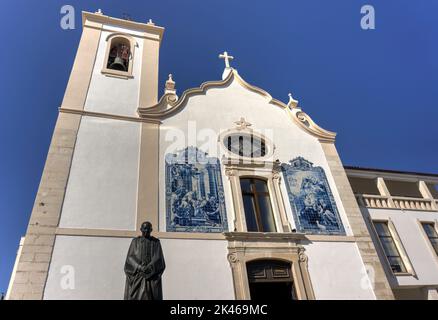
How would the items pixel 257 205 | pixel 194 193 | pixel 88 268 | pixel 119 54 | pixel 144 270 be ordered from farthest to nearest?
pixel 119 54, pixel 257 205, pixel 194 193, pixel 88 268, pixel 144 270

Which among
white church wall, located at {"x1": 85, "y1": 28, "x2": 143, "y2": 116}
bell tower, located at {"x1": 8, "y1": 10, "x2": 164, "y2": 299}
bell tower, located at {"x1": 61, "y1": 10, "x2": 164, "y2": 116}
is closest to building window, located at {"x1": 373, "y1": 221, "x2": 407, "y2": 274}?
bell tower, located at {"x1": 8, "y1": 10, "x2": 164, "y2": 299}

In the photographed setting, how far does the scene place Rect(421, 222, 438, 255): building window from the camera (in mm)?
12328

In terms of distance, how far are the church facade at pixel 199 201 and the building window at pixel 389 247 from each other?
7 cm

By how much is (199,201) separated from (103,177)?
9.37 ft

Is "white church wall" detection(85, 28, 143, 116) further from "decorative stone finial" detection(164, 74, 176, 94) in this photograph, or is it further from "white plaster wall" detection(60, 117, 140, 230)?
"decorative stone finial" detection(164, 74, 176, 94)

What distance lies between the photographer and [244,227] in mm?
9289

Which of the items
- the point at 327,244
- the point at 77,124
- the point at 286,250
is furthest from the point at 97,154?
the point at 327,244

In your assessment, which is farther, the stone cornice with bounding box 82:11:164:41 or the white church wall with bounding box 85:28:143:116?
the stone cornice with bounding box 82:11:164:41

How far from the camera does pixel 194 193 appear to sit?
959 centimetres

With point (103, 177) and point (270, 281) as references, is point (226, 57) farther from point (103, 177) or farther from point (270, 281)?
point (270, 281)

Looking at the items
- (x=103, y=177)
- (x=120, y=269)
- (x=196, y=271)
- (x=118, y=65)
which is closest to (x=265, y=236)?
(x=196, y=271)

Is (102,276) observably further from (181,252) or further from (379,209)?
(379,209)

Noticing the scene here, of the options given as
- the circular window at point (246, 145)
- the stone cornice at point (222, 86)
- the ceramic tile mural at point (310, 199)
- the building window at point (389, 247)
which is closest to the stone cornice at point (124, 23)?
the stone cornice at point (222, 86)

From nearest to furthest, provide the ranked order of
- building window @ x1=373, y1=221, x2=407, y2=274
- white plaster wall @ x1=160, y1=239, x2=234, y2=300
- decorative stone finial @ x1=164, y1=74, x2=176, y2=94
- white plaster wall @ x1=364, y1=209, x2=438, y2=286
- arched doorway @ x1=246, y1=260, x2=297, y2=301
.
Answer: white plaster wall @ x1=160, y1=239, x2=234, y2=300 → arched doorway @ x1=246, y1=260, x2=297, y2=301 → white plaster wall @ x1=364, y1=209, x2=438, y2=286 → building window @ x1=373, y1=221, x2=407, y2=274 → decorative stone finial @ x1=164, y1=74, x2=176, y2=94
